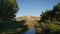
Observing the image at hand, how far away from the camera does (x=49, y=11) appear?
3174 inches

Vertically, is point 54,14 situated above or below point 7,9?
below

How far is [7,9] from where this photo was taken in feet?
158

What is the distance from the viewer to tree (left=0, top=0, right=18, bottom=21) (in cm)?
4740

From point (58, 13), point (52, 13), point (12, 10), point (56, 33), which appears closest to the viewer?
point (56, 33)

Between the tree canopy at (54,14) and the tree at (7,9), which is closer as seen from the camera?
the tree at (7,9)

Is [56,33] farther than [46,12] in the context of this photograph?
No

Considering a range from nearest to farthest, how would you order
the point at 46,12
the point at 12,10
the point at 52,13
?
1. the point at 12,10
2. the point at 52,13
3. the point at 46,12

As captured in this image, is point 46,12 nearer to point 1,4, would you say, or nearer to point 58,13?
point 58,13

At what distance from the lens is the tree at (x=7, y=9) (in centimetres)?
4740

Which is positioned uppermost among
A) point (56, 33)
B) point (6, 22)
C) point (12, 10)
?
point (12, 10)

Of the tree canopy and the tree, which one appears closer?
the tree

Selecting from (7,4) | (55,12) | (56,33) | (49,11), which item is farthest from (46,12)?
(56,33)

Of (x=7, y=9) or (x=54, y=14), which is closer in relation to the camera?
(x=7, y=9)

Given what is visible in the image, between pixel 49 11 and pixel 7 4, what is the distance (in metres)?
36.2
